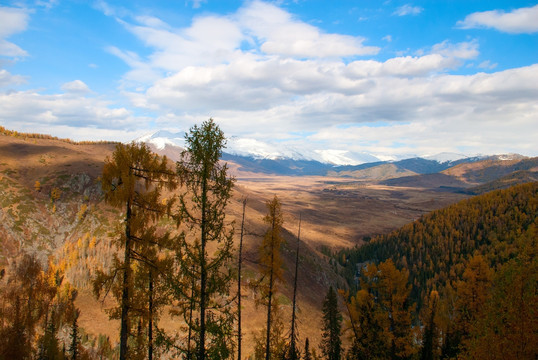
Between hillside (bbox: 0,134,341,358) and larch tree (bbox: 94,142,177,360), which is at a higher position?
larch tree (bbox: 94,142,177,360)

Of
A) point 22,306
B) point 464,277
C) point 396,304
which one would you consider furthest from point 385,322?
point 22,306

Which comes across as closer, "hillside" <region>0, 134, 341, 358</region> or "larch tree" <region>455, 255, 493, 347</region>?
"larch tree" <region>455, 255, 493, 347</region>

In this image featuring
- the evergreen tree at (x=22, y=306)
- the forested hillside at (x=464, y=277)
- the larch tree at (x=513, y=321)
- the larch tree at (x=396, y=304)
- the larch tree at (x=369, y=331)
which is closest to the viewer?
the larch tree at (x=513, y=321)

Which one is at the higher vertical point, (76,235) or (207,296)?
(207,296)

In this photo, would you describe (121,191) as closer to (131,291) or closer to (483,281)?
(131,291)

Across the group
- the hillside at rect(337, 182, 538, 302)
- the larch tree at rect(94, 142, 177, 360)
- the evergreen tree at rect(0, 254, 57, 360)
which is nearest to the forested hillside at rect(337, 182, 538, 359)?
the hillside at rect(337, 182, 538, 302)

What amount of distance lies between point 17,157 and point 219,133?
8680 cm

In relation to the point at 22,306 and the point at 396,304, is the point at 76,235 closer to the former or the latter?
the point at 22,306

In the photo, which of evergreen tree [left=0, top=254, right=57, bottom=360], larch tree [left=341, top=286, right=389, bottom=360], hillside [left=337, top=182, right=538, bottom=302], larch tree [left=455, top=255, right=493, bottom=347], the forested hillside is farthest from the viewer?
hillside [left=337, top=182, right=538, bottom=302]

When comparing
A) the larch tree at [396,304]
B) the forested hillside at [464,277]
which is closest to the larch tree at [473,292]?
the forested hillside at [464,277]

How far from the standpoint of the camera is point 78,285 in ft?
156

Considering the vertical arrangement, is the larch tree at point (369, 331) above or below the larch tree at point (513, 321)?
below

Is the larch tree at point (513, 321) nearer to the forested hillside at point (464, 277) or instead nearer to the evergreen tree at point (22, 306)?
the forested hillside at point (464, 277)

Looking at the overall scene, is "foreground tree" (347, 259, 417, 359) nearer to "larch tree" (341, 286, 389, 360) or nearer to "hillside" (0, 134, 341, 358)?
"larch tree" (341, 286, 389, 360)
